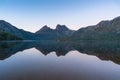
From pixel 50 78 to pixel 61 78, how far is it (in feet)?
4.25

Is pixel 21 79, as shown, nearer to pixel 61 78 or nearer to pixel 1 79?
pixel 1 79

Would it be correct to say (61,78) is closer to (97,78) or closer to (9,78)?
(97,78)

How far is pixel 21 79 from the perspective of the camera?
2117 centimetres

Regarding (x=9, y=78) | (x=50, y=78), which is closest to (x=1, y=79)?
(x=9, y=78)

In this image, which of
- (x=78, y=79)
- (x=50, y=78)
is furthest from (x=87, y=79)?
(x=50, y=78)

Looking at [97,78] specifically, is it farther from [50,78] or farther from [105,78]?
[50,78]

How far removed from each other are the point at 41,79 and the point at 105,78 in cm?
729

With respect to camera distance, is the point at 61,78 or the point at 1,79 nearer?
the point at 1,79

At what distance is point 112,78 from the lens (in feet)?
72.0

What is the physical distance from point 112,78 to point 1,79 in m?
12.4

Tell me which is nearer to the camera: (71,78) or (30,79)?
(30,79)

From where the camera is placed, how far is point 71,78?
2252 cm

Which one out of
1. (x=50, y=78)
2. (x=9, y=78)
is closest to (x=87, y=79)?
(x=50, y=78)

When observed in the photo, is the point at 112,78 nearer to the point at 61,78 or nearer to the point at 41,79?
the point at 61,78
